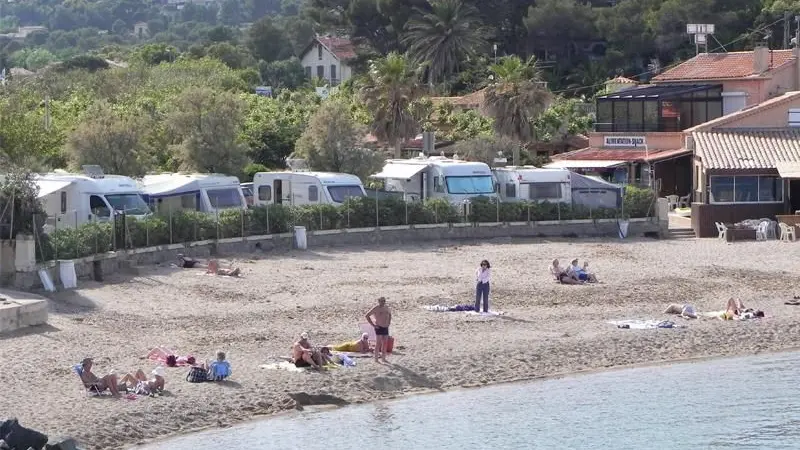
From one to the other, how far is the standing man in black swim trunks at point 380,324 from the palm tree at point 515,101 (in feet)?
88.0

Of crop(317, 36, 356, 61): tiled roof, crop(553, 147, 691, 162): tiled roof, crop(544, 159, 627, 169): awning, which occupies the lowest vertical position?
crop(544, 159, 627, 169): awning

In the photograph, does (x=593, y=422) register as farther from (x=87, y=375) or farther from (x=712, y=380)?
(x=87, y=375)

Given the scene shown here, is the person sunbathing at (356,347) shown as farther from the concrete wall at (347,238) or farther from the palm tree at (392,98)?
the palm tree at (392,98)

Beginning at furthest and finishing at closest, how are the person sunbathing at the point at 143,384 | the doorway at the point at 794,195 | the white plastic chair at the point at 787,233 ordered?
the doorway at the point at 794,195, the white plastic chair at the point at 787,233, the person sunbathing at the point at 143,384

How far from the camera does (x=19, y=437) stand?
67.2ft

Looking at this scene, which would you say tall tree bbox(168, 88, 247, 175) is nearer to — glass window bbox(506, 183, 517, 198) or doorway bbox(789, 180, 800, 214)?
glass window bbox(506, 183, 517, 198)

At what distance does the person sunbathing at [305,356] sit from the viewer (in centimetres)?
2641

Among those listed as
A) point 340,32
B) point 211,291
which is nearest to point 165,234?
point 211,291

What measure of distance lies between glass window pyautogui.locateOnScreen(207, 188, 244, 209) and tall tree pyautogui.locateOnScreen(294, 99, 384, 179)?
530cm

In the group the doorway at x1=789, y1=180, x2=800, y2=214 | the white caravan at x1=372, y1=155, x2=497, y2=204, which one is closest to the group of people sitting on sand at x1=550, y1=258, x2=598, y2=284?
the white caravan at x1=372, y1=155, x2=497, y2=204

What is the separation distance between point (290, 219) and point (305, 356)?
15543mm

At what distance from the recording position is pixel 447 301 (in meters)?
33.7

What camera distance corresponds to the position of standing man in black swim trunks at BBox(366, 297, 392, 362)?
1065 inches

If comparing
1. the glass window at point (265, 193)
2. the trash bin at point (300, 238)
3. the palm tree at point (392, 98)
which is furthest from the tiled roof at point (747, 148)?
the glass window at point (265, 193)
